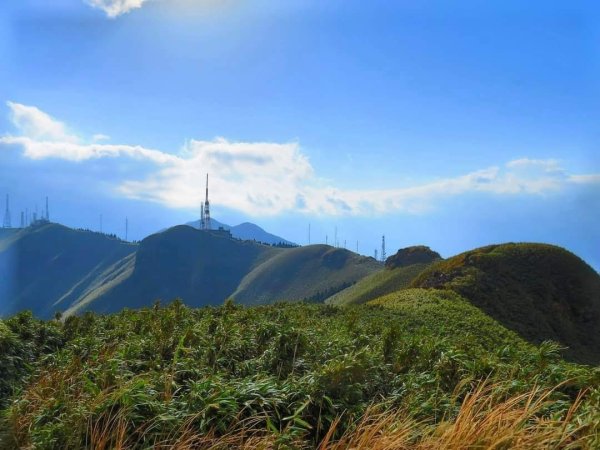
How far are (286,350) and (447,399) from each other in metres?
2.70

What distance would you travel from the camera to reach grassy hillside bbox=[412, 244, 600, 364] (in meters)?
32.0

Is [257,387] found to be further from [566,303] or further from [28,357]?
[566,303]

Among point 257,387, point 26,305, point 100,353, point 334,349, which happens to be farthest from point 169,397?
point 26,305

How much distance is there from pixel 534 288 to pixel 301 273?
→ 135 m

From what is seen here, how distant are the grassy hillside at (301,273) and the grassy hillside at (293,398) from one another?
139 meters

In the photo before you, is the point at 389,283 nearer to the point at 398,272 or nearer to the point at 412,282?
the point at 398,272

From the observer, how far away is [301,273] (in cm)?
17050

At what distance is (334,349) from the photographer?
25.9ft

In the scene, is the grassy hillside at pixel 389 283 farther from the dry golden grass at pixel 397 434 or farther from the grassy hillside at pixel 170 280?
the grassy hillside at pixel 170 280

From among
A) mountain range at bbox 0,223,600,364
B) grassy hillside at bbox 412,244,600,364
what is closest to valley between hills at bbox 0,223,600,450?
mountain range at bbox 0,223,600,364

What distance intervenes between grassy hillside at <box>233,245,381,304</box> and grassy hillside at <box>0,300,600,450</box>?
139027mm

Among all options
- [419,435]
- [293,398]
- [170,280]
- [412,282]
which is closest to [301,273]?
[170,280]

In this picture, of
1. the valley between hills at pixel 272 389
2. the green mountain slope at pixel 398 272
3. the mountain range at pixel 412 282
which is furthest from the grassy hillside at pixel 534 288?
the green mountain slope at pixel 398 272

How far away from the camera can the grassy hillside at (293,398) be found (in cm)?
476
